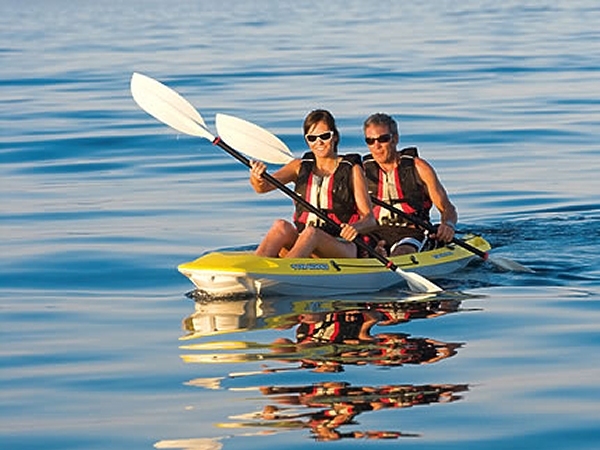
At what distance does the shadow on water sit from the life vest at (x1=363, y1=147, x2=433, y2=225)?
1.17m

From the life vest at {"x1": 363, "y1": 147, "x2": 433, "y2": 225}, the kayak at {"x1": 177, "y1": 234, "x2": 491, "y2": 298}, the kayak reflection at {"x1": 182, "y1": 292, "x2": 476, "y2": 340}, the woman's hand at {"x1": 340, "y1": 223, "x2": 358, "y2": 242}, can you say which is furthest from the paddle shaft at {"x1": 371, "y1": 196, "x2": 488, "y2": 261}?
the kayak reflection at {"x1": 182, "y1": 292, "x2": 476, "y2": 340}

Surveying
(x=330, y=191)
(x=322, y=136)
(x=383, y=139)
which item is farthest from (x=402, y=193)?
(x=322, y=136)

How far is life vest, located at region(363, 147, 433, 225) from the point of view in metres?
11.4

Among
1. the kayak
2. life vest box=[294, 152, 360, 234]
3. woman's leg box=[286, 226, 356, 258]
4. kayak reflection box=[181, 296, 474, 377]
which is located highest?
life vest box=[294, 152, 360, 234]

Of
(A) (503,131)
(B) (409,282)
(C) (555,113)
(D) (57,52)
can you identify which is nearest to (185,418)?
(B) (409,282)

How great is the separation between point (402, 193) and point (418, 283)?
1.04 m

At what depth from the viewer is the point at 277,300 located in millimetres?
10336

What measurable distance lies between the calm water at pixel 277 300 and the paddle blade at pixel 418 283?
0.37 ft

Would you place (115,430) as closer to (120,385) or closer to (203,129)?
(120,385)

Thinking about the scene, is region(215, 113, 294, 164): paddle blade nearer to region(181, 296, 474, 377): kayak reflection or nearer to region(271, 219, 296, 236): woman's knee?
region(271, 219, 296, 236): woman's knee

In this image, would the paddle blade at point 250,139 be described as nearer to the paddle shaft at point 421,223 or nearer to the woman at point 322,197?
the woman at point 322,197

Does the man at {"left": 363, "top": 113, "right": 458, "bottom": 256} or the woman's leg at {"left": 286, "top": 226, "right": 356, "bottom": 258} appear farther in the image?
the man at {"left": 363, "top": 113, "right": 458, "bottom": 256}

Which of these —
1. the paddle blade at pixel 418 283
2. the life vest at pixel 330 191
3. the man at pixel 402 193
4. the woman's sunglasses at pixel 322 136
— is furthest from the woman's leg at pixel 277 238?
the man at pixel 402 193

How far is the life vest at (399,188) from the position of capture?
37.2 feet
